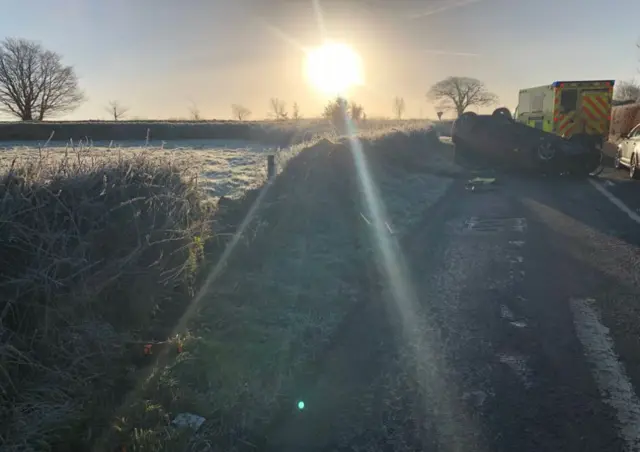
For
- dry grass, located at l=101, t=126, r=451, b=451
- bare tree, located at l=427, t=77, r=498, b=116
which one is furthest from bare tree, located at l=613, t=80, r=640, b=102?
dry grass, located at l=101, t=126, r=451, b=451

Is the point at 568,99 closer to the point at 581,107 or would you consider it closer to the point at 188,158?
the point at 581,107

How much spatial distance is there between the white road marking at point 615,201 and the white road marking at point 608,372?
17.4ft

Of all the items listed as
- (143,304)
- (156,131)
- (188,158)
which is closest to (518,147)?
(188,158)

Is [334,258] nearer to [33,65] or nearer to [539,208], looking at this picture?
[539,208]

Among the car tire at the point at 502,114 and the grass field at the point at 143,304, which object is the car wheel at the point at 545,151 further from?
the grass field at the point at 143,304

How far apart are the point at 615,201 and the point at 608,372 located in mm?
8834

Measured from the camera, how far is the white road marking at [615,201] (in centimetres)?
977

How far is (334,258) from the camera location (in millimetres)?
7340

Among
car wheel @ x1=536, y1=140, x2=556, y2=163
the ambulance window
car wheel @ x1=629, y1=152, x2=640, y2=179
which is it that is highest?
the ambulance window

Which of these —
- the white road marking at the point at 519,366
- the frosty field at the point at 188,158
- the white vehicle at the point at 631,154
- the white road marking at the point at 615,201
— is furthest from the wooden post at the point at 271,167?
the white vehicle at the point at 631,154

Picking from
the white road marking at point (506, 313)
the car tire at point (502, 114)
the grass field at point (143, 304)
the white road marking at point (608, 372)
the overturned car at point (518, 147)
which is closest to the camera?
the white road marking at point (608, 372)

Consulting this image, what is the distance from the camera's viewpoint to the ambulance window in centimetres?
2106

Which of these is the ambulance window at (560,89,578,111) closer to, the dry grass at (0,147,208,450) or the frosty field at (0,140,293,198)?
the frosty field at (0,140,293,198)

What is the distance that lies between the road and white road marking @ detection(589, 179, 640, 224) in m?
1.96
